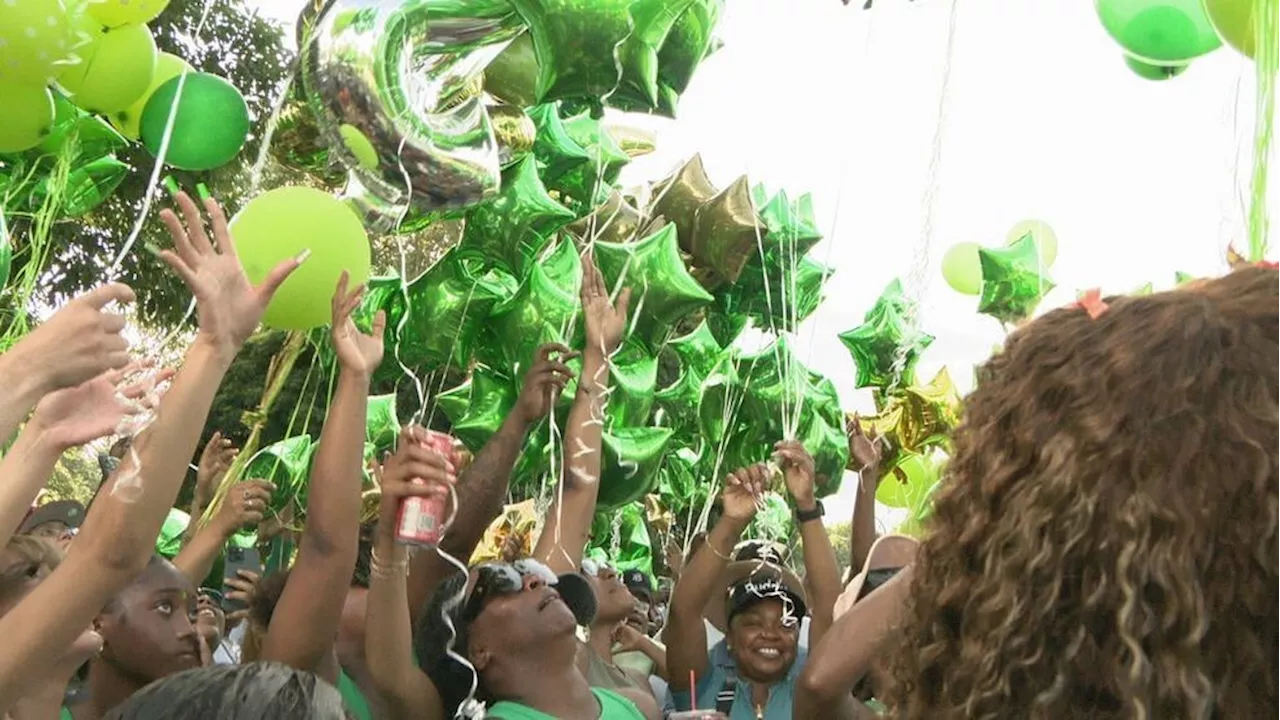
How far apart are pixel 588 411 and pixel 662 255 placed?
0.87 meters

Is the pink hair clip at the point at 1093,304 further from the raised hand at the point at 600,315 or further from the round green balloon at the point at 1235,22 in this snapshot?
the raised hand at the point at 600,315

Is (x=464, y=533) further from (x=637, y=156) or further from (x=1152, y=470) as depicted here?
(x=1152, y=470)

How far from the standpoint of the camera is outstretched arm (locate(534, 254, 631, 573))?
3533 millimetres

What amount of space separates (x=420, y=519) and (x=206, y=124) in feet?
4.67

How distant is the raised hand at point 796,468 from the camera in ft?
12.8

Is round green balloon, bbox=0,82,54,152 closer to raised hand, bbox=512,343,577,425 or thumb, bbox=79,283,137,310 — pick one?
raised hand, bbox=512,343,577,425

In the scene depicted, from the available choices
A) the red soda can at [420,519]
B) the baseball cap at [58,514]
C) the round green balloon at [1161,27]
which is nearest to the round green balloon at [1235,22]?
the round green balloon at [1161,27]

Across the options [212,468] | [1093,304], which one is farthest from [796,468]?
[1093,304]

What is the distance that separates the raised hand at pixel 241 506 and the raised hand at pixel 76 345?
201cm

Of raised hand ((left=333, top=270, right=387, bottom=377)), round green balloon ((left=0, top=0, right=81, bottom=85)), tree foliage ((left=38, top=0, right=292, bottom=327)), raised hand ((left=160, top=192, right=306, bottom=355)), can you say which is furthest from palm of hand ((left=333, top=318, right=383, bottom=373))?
tree foliage ((left=38, top=0, right=292, bottom=327))

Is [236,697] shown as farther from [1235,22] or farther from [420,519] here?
[1235,22]

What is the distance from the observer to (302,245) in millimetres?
2916

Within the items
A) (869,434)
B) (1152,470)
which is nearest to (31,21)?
(1152,470)

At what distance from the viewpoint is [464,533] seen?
3.49 m
